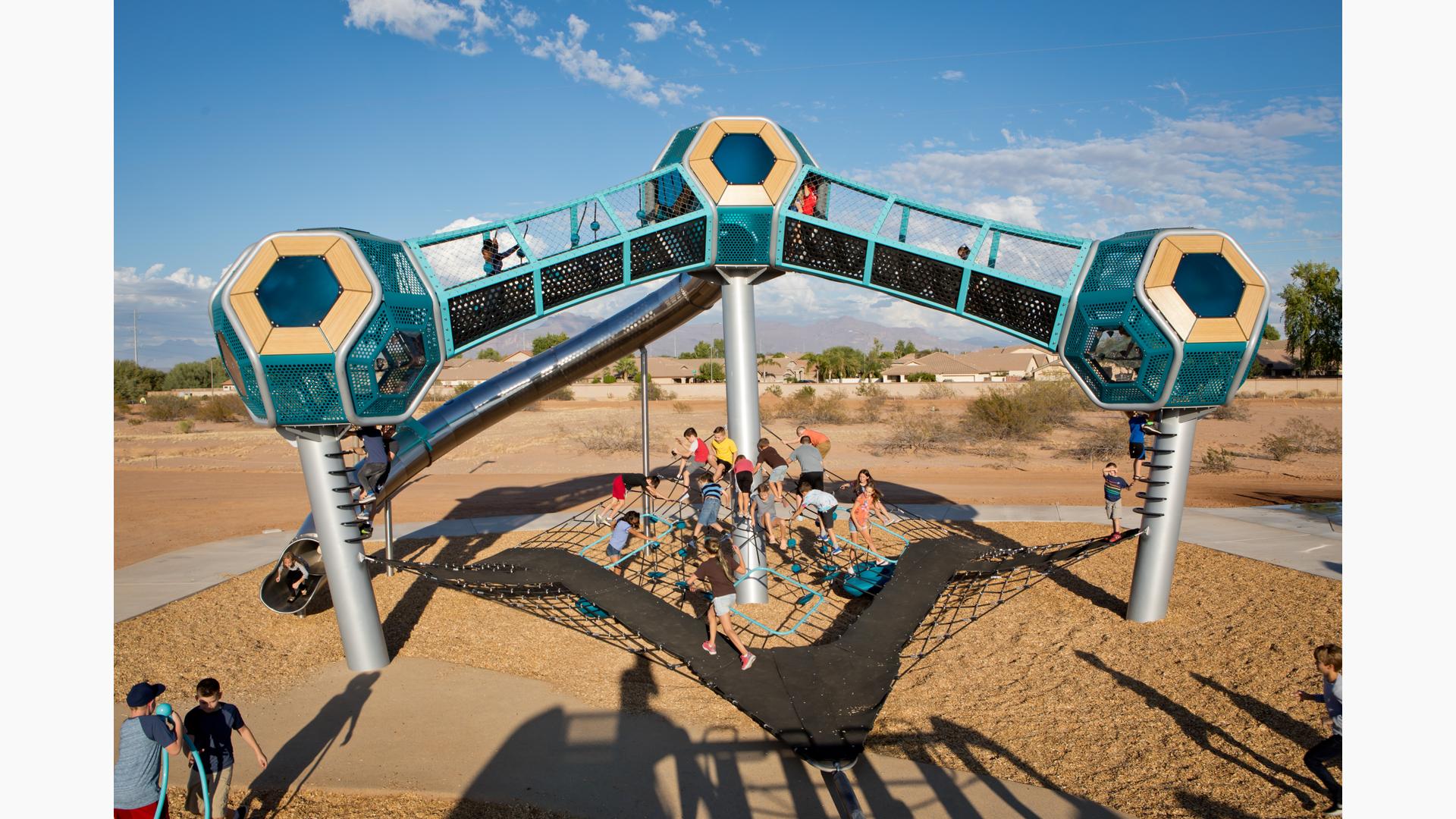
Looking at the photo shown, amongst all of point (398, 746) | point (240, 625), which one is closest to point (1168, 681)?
point (398, 746)

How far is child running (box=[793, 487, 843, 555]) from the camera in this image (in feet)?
40.3

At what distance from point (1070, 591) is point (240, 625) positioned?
11.5 metres

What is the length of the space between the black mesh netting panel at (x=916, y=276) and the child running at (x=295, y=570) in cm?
850

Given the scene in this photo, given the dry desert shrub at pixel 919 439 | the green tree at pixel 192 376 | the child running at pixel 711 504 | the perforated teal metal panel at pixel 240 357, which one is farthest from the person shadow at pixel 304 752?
the green tree at pixel 192 376

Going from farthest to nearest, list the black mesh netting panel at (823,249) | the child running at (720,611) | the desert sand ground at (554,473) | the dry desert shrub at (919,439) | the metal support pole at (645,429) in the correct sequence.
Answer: the dry desert shrub at (919,439), the desert sand ground at (554,473), the metal support pole at (645,429), the black mesh netting panel at (823,249), the child running at (720,611)

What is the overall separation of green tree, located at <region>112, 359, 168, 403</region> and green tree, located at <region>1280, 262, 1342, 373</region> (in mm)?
83704

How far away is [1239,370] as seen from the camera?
32.3ft

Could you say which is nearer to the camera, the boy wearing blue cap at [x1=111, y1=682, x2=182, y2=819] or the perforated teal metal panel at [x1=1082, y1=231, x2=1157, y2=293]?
the boy wearing blue cap at [x1=111, y1=682, x2=182, y2=819]

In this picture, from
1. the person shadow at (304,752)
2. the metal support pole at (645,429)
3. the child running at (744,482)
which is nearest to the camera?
the person shadow at (304,752)

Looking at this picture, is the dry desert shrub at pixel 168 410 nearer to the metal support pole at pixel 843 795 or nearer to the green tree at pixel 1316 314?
the metal support pole at pixel 843 795

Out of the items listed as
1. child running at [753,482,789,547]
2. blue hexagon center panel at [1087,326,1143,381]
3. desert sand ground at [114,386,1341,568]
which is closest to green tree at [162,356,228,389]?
desert sand ground at [114,386,1341,568]

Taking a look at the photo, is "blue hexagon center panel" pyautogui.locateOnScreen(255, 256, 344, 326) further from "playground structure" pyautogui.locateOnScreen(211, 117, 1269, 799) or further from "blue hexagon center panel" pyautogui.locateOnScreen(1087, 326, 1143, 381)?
"blue hexagon center panel" pyautogui.locateOnScreen(1087, 326, 1143, 381)

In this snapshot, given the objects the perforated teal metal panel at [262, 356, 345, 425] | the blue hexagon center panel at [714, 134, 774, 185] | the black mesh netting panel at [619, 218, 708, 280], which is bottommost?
the perforated teal metal panel at [262, 356, 345, 425]

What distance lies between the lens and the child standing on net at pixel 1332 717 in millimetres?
6242
